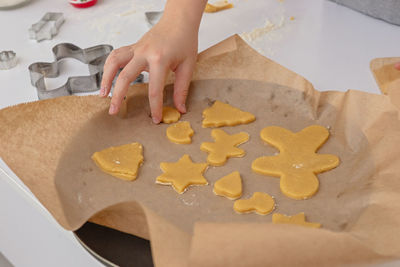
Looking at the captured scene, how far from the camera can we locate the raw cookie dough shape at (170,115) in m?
0.86

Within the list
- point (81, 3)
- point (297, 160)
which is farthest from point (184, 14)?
point (81, 3)

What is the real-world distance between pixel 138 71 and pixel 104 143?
13cm

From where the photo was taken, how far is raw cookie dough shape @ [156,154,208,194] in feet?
2.43

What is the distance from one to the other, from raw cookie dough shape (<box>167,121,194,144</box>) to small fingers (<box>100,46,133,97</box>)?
0.12 m

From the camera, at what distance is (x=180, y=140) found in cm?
82

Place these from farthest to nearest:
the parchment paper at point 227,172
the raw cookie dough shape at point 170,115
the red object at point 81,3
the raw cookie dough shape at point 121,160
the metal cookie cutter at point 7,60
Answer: the red object at point 81,3
the metal cookie cutter at point 7,60
the raw cookie dough shape at point 170,115
the raw cookie dough shape at point 121,160
the parchment paper at point 227,172

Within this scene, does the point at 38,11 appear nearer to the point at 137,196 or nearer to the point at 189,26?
the point at 189,26

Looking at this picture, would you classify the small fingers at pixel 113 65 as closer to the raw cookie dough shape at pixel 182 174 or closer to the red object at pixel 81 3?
the raw cookie dough shape at pixel 182 174

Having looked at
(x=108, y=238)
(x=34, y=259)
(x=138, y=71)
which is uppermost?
(x=138, y=71)

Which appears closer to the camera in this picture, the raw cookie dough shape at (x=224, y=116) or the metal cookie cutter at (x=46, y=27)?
the raw cookie dough shape at (x=224, y=116)

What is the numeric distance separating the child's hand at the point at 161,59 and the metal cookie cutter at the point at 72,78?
0.13 meters

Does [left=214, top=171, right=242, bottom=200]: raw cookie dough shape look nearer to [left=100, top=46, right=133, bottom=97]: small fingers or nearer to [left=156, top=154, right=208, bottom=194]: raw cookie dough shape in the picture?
[left=156, top=154, right=208, bottom=194]: raw cookie dough shape

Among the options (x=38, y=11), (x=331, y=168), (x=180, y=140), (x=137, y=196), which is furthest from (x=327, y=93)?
(x=38, y=11)

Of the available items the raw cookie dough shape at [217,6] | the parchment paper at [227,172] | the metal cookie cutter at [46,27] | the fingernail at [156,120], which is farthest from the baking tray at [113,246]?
the raw cookie dough shape at [217,6]
